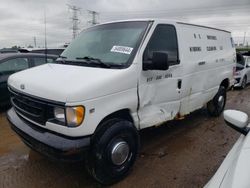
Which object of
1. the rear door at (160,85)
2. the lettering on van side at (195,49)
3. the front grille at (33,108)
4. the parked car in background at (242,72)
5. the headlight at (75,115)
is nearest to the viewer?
the headlight at (75,115)

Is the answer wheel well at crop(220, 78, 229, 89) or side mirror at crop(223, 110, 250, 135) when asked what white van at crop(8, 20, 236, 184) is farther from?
wheel well at crop(220, 78, 229, 89)

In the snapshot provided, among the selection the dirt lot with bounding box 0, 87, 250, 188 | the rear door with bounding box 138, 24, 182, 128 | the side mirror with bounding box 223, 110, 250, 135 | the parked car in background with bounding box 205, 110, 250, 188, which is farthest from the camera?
the rear door with bounding box 138, 24, 182, 128

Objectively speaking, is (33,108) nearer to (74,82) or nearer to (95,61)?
(74,82)

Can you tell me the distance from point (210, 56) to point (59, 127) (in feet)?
12.9

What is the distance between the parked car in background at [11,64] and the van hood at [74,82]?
2.87 metres

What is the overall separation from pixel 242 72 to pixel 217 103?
6109mm

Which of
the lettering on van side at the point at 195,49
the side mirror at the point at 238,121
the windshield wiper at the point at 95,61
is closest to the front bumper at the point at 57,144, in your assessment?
the windshield wiper at the point at 95,61

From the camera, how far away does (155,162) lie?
13.1 feet

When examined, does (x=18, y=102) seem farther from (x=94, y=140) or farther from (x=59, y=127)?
(x=94, y=140)

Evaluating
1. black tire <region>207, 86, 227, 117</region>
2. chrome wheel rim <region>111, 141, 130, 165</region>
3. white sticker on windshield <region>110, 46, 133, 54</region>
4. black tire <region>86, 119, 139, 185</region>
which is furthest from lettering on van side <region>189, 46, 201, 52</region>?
chrome wheel rim <region>111, 141, 130, 165</region>

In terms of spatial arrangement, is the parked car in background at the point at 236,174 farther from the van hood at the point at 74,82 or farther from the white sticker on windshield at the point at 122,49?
the white sticker on windshield at the point at 122,49

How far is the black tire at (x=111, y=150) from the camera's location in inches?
120

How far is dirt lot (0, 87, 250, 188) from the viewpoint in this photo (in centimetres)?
344

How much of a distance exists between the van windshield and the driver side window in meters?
0.21
